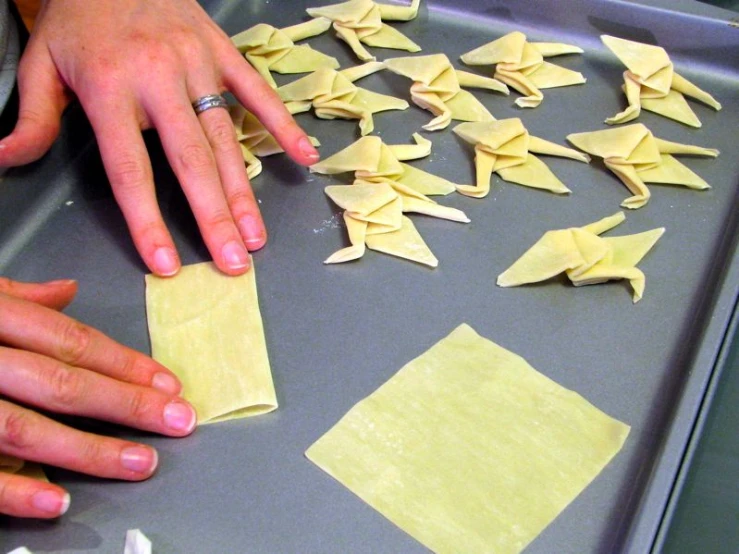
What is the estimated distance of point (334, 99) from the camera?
3.54 feet

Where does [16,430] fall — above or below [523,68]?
below

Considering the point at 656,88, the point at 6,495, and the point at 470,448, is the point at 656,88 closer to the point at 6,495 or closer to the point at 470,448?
the point at 470,448

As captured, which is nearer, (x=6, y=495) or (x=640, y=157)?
(x=6, y=495)

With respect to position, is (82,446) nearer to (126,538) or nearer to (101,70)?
(126,538)

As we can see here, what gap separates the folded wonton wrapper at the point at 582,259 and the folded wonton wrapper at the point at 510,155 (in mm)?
104

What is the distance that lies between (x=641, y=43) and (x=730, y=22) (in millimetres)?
130

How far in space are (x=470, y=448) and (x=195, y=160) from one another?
44 centimetres

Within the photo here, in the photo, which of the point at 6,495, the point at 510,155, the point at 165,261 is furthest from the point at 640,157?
the point at 6,495

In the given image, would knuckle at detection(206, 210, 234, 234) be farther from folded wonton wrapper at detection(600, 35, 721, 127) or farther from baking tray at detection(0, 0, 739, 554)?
folded wonton wrapper at detection(600, 35, 721, 127)

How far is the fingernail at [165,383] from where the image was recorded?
2.37ft

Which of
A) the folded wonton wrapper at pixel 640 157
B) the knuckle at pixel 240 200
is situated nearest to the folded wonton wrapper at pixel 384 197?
the knuckle at pixel 240 200

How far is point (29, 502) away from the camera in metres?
0.63

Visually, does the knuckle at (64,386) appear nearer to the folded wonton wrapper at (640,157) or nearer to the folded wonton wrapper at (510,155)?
the folded wonton wrapper at (510,155)

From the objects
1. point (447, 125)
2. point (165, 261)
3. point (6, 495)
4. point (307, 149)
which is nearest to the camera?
point (6, 495)
